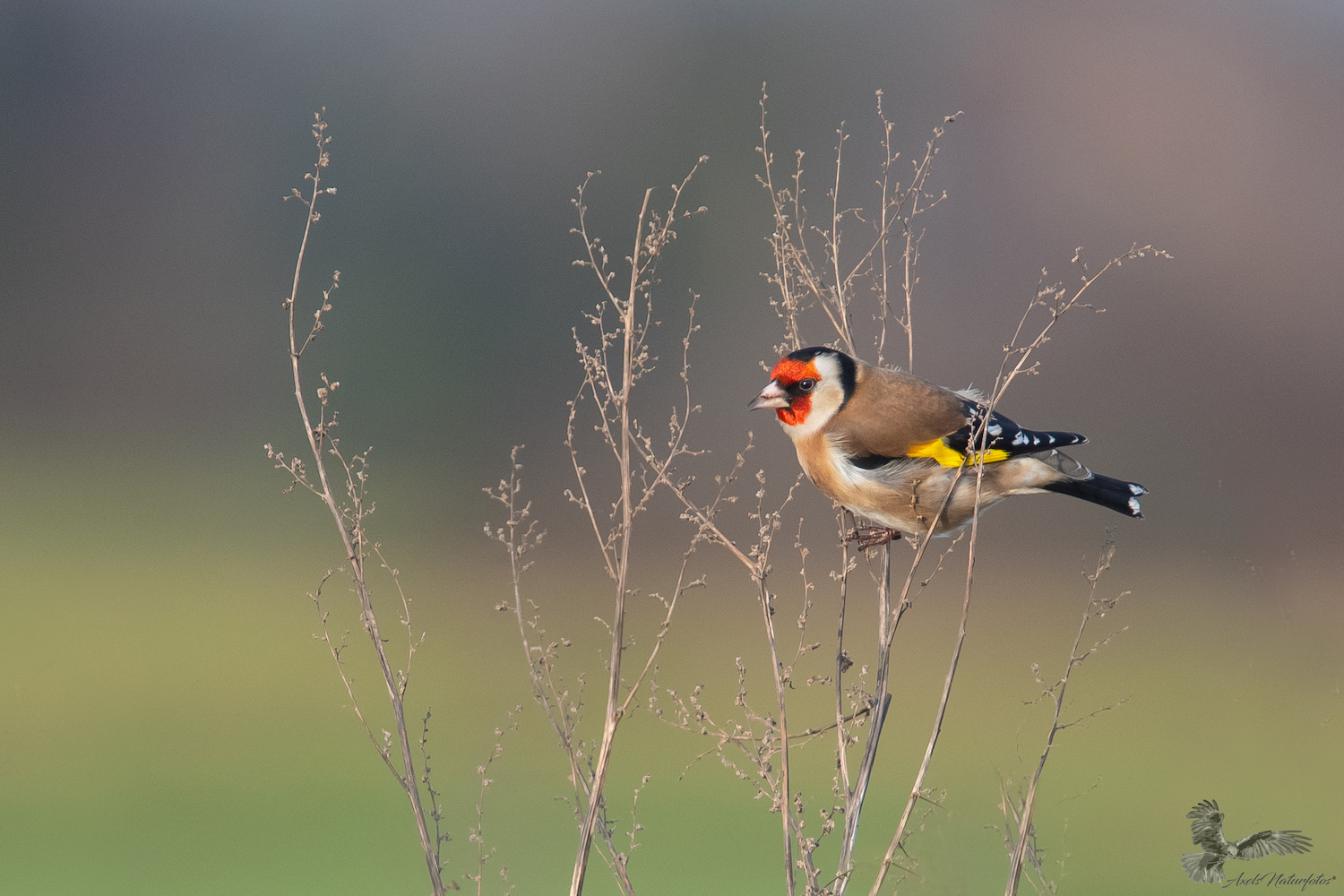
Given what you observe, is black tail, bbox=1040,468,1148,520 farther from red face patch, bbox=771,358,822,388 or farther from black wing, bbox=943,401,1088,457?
red face patch, bbox=771,358,822,388

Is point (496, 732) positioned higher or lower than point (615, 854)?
higher

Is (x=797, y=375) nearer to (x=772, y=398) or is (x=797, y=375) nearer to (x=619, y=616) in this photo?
(x=772, y=398)

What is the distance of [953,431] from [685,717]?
93 centimetres

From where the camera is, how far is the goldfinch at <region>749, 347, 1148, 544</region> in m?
2.01

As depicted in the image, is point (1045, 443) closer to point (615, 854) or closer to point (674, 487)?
point (674, 487)

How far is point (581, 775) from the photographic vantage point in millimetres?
1501

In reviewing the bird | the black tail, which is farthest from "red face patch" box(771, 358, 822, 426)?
the bird

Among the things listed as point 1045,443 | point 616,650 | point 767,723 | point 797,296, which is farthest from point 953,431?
point 616,650

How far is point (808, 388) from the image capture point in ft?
6.95

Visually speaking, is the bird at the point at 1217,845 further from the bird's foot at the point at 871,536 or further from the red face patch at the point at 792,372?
the red face patch at the point at 792,372

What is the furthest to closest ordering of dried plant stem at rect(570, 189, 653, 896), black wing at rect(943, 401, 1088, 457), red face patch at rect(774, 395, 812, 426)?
red face patch at rect(774, 395, 812, 426)
black wing at rect(943, 401, 1088, 457)
dried plant stem at rect(570, 189, 653, 896)

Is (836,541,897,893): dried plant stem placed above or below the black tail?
below

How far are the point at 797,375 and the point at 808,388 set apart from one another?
55 mm

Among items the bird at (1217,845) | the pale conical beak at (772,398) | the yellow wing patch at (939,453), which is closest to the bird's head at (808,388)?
the pale conical beak at (772,398)
